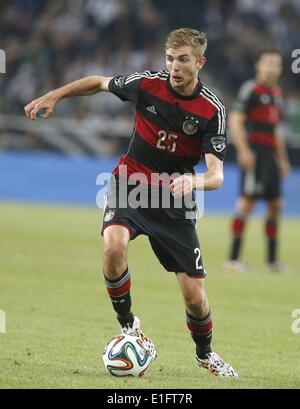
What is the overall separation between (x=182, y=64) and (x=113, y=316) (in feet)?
9.83

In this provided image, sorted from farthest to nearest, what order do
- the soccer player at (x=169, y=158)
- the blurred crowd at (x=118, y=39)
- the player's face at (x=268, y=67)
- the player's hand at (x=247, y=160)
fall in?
the blurred crowd at (x=118, y=39) → the player's hand at (x=247, y=160) → the player's face at (x=268, y=67) → the soccer player at (x=169, y=158)

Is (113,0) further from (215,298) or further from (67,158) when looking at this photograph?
(215,298)

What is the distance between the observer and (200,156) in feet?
21.1

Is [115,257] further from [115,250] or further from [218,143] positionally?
[218,143]

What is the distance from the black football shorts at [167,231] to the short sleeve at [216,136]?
45 cm

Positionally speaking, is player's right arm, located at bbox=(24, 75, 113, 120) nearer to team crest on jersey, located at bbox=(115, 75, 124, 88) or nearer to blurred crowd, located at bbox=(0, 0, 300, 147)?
team crest on jersey, located at bbox=(115, 75, 124, 88)

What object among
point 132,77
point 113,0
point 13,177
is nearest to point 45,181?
point 13,177

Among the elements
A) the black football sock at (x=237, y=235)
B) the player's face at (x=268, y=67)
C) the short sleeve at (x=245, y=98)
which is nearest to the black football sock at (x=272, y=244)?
the black football sock at (x=237, y=235)

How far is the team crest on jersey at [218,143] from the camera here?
6074 mm

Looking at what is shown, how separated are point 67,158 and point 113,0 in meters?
4.47

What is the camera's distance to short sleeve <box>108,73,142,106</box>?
6398mm

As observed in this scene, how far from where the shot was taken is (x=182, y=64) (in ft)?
19.8

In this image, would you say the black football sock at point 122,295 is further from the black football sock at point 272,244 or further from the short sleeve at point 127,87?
the black football sock at point 272,244

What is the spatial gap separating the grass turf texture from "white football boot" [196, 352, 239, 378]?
0.17ft
